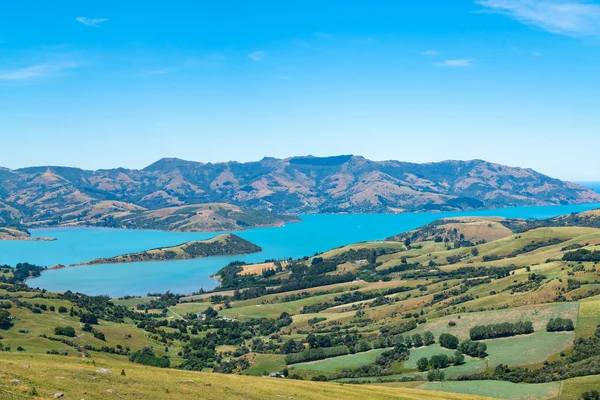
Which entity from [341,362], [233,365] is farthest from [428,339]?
[233,365]

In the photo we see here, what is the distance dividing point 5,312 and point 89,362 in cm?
8617

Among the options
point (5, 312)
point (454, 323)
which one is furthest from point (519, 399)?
point (5, 312)

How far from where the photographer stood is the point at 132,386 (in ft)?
137

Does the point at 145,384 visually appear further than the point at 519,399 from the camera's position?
No

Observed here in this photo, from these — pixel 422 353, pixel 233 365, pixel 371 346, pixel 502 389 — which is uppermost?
pixel 502 389

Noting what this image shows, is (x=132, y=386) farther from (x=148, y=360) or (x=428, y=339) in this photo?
(x=428, y=339)

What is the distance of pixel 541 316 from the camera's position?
140000mm

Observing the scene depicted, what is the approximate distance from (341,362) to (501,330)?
41599 millimetres

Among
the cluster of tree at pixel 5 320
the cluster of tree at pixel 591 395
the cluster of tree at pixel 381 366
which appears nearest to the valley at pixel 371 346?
the cluster of tree at pixel 381 366

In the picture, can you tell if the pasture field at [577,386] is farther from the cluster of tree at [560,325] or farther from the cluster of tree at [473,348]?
the cluster of tree at [560,325]

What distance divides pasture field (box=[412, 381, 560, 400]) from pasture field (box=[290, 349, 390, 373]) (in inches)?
1401

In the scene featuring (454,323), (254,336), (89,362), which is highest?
(89,362)

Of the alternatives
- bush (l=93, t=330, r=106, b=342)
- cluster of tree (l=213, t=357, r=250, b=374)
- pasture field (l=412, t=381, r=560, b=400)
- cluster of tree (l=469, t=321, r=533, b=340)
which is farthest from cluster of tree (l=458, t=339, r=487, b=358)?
bush (l=93, t=330, r=106, b=342)

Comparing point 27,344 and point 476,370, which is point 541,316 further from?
point 27,344
